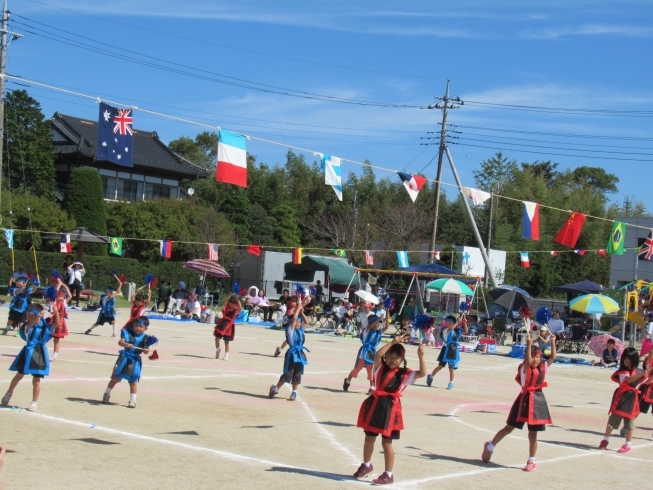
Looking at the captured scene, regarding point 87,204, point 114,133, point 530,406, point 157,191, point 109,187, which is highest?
point 157,191

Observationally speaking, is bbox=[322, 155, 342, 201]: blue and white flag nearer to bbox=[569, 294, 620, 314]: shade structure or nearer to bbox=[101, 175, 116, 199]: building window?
bbox=[569, 294, 620, 314]: shade structure

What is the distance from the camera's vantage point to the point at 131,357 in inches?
472

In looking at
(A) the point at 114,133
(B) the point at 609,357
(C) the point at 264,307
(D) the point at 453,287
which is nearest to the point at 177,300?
(C) the point at 264,307

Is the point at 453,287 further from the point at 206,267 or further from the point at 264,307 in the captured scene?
the point at 206,267

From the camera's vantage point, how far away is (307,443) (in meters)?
9.98

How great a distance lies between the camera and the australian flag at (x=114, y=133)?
1689cm

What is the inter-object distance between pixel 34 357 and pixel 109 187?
4368cm

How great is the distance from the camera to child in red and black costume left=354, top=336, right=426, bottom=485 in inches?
318

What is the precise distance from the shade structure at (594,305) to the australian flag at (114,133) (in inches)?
641

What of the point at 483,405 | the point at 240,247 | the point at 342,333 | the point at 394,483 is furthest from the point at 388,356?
the point at 240,247

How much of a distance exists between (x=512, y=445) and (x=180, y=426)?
429cm

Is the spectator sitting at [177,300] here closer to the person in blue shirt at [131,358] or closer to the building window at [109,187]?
the building window at [109,187]

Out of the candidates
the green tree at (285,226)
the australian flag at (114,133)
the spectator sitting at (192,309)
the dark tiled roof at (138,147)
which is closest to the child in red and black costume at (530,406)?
the australian flag at (114,133)

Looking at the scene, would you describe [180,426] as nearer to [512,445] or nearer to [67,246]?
[512,445]
